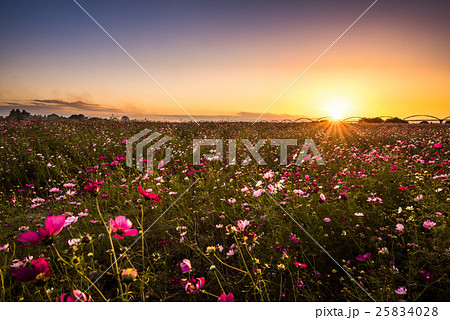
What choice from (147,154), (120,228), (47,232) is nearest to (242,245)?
(120,228)

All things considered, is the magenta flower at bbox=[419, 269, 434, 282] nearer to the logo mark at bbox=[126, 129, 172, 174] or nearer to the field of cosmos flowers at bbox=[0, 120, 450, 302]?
the field of cosmos flowers at bbox=[0, 120, 450, 302]

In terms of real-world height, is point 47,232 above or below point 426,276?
above

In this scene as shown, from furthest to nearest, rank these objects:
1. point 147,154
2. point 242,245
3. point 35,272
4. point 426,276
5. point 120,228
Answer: point 147,154 → point 242,245 → point 426,276 → point 120,228 → point 35,272

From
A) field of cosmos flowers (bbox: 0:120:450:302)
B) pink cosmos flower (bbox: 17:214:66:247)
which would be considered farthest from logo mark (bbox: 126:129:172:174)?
pink cosmos flower (bbox: 17:214:66:247)

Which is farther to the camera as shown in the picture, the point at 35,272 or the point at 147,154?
the point at 147,154

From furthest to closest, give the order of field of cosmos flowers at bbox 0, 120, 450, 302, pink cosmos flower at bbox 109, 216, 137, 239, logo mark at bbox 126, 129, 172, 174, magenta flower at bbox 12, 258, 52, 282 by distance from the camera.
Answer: logo mark at bbox 126, 129, 172, 174 → field of cosmos flowers at bbox 0, 120, 450, 302 → pink cosmos flower at bbox 109, 216, 137, 239 → magenta flower at bbox 12, 258, 52, 282

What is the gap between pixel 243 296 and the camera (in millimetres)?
1714

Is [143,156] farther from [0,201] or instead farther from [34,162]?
[0,201]

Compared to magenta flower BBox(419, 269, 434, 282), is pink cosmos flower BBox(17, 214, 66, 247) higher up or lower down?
higher up

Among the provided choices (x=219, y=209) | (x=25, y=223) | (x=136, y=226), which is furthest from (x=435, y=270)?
(x=25, y=223)

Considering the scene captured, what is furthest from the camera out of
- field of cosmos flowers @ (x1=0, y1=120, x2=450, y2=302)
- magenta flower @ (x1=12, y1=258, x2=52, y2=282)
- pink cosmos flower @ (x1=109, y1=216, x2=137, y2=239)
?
field of cosmos flowers @ (x1=0, y1=120, x2=450, y2=302)

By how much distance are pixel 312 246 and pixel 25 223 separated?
338 cm

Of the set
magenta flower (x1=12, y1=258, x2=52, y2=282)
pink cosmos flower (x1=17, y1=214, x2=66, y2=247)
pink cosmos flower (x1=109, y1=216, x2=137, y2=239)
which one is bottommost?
magenta flower (x1=12, y1=258, x2=52, y2=282)

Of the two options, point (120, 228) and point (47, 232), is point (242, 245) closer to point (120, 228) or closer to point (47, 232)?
point (120, 228)
